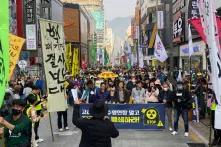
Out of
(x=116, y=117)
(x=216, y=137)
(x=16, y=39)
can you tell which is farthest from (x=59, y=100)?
(x=16, y=39)

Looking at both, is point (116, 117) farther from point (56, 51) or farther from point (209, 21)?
point (209, 21)

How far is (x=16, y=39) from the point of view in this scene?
20391 millimetres

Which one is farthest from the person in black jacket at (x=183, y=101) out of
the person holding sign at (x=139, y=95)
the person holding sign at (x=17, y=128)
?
the person holding sign at (x=17, y=128)

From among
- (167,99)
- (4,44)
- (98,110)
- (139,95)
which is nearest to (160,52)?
(139,95)

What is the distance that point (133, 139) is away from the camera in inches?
611

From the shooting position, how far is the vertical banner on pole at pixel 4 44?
5.68m

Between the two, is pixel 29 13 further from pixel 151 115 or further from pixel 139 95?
pixel 151 115

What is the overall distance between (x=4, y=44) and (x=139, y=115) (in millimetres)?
11876

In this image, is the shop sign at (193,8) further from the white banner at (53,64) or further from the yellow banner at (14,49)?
the white banner at (53,64)

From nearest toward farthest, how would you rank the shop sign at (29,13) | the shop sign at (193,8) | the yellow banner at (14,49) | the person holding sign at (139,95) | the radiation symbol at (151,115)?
the radiation symbol at (151,115)
the person holding sign at (139,95)
the yellow banner at (14,49)
the shop sign at (193,8)
the shop sign at (29,13)

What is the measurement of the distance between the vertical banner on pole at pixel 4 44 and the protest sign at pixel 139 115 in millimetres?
11592

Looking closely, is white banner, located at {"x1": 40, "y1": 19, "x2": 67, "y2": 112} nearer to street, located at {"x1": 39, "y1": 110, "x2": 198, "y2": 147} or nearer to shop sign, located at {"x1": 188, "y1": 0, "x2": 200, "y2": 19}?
street, located at {"x1": 39, "y1": 110, "x2": 198, "y2": 147}

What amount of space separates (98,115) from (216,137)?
7.38m

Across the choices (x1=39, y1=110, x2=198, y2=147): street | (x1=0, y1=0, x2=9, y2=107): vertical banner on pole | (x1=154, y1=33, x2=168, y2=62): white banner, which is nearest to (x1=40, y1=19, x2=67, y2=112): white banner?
(x1=39, y1=110, x2=198, y2=147): street
